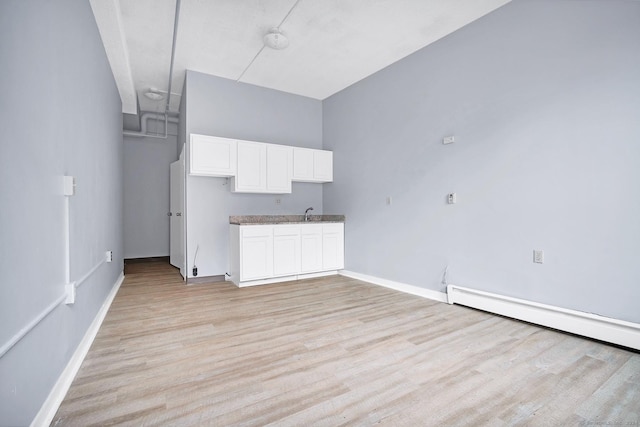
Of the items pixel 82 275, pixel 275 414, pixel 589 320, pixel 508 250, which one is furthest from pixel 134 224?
pixel 589 320

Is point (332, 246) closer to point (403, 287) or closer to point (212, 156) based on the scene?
point (403, 287)

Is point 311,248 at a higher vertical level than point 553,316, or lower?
higher

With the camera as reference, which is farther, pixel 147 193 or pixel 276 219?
pixel 147 193

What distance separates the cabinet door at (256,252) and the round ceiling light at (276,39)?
2363mm

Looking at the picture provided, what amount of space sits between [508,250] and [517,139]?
1.10 meters

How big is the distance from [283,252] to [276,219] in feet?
2.50

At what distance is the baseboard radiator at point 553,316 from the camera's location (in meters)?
2.29

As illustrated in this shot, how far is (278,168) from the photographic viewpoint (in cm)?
481

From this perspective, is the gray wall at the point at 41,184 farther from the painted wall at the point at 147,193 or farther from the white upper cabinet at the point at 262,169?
the painted wall at the point at 147,193

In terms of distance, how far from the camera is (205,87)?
4578 mm

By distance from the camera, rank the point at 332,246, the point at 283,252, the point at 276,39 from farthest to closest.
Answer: the point at 332,246 → the point at 283,252 → the point at 276,39

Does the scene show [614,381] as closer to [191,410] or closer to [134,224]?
[191,410]

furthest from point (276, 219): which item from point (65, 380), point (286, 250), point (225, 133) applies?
point (65, 380)

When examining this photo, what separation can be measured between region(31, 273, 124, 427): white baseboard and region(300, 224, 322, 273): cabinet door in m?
2.64
